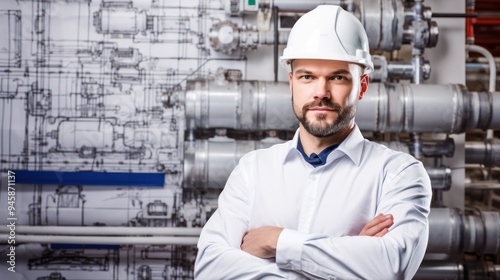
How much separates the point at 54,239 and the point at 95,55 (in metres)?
0.86

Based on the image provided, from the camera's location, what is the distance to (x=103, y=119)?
2170 mm

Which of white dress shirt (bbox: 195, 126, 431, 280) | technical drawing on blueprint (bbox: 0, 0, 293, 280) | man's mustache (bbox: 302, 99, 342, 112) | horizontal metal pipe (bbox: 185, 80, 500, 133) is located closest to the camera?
white dress shirt (bbox: 195, 126, 431, 280)

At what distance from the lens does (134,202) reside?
2178 mm

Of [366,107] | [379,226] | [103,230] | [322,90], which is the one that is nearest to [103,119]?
[103,230]

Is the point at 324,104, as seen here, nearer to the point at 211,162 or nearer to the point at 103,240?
the point at 211,162

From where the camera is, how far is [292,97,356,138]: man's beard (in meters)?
1.21

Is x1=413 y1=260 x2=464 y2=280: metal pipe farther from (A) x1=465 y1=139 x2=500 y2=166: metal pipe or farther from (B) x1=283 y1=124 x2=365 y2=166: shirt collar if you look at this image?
(B) x1=283 y1=124 x2=365 y2=166: shirt collar

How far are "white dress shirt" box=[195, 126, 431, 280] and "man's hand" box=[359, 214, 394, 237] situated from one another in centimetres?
1

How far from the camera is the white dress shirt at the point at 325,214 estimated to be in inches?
43.4

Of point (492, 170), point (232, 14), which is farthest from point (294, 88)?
point (492, 170)

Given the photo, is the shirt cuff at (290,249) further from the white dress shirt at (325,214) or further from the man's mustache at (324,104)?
the man's mustache at (324,104)

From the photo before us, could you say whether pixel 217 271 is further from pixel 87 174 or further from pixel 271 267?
pixel 87 174

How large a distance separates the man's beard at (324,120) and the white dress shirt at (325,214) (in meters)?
0.07

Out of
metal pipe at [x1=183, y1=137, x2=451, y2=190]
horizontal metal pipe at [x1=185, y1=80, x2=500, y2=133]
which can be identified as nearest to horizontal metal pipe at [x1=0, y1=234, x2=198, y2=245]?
metal pipe at [x1=183, y1=137, x2=451, y2=190]
